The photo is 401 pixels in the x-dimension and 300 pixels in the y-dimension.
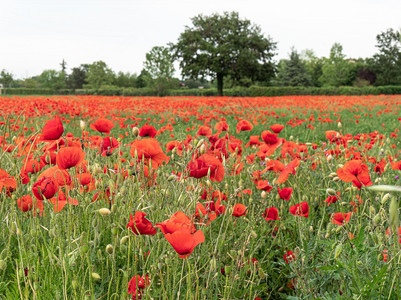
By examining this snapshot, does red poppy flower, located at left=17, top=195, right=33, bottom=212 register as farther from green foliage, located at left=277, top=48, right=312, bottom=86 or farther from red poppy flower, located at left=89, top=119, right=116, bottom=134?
green foliage, located at left=277, top=48, right=312, bottom=86

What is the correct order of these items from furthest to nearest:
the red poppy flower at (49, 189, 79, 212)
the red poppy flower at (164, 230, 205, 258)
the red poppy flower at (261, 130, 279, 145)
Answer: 1. the red poppy flower at (261, 130, 279, 145)
2. the red poppy flower at (49, 189, 79, 212)
3. the red poppy flower at (164, 230, 205, 258)

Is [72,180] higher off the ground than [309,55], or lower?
lower

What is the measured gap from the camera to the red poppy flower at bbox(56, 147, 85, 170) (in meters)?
1.45

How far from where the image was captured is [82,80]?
81.0m

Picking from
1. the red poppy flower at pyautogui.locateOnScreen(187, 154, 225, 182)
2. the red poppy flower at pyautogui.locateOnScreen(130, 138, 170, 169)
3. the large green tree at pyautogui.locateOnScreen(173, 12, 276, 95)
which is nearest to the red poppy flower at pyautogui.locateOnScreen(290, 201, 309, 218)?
the red poppy flower at pyautogui.locateOnScreen(187, 154, 225, 182)

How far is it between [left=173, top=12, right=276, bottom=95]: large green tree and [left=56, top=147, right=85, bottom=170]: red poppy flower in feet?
107

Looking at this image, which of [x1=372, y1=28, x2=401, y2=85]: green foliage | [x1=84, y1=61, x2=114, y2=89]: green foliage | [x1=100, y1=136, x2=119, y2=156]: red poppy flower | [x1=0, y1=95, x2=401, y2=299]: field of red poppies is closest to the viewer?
[x1=0, y1=95, x2=401, y2=299]: field of red poppies

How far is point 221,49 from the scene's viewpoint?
108ft

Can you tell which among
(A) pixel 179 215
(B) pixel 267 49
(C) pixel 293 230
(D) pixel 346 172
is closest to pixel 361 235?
(D) pixel 346 172

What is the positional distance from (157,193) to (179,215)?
2.94 ft

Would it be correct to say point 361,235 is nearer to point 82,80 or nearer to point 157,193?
point 157,193

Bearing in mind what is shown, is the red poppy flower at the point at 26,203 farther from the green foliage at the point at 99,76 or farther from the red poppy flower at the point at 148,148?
the green foliage at the point at 99,76

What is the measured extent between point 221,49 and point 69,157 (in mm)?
32782

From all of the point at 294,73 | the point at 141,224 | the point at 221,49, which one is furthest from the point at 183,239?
the point at 294,73
